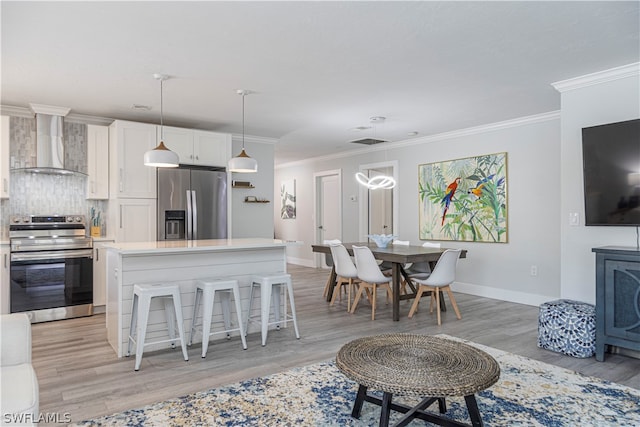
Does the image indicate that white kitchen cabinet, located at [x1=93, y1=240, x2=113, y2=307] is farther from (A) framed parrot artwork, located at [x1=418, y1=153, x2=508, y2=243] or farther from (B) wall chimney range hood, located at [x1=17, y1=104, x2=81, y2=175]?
(A) framed parrot artwork, located at [x1=418, y1=153, x2=508, y2=243]

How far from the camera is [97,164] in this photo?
512 cm

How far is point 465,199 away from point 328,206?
3351mm

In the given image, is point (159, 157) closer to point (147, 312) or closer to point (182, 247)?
point (182, 247)

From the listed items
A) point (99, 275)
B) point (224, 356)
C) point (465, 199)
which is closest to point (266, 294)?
point (224, 356)

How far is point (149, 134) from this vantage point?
516 cm

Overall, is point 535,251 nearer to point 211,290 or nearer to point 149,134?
point 211,290

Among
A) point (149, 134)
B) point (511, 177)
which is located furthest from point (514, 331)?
point (149, 134)

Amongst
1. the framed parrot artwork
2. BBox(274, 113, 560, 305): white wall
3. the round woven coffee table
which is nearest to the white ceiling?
BBox(274, 113, 560, 305): white wall

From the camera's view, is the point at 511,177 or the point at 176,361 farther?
the point at 511,177

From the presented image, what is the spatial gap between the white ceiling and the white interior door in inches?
136

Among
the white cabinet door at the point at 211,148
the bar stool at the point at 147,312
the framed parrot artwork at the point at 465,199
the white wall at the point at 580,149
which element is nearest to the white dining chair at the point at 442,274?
the white wall at the point at 580,149

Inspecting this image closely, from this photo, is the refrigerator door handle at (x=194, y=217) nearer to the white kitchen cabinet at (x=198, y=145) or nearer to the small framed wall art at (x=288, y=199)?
the white kitchen cabinet at (x=198, y=145)

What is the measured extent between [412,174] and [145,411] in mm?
5431

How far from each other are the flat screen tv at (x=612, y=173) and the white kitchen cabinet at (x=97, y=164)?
517 centimetres
